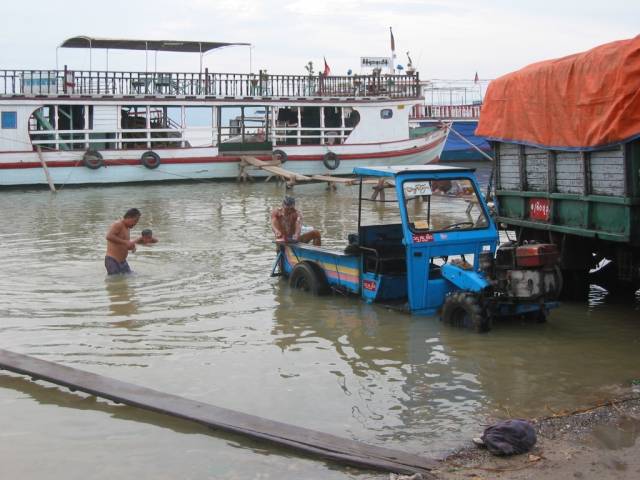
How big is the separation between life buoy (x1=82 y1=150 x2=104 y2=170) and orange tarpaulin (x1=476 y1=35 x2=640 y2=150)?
751 inches

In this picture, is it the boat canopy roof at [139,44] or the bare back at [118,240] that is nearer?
the bare back at [118,240]

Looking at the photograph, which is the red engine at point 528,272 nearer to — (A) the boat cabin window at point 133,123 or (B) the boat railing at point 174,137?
(B) the boat railing at point 174,137

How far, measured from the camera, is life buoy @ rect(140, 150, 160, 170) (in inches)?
1080

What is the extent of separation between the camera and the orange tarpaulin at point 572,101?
757cm

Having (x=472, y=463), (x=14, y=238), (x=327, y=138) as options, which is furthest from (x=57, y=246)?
(x=327, y=138)

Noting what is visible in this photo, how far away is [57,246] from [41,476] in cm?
982

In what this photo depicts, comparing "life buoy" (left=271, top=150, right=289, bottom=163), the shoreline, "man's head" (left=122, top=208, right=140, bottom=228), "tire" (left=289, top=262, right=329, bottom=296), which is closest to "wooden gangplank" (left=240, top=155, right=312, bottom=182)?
"life buoy" (left=271, top=150, right=289, bottom=163)

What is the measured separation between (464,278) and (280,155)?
21324 mm

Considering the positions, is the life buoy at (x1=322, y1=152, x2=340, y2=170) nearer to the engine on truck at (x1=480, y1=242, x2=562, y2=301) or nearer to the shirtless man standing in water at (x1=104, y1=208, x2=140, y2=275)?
the shirtless man standing in water at (x1=104, y1=208, x2=140, y2=275)

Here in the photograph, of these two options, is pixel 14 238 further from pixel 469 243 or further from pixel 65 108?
pixel 65 108

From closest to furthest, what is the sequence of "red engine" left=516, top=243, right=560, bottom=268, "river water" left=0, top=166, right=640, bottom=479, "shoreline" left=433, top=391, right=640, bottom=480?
"shoreline" left=433, top=391, right=640, bottom=480 → "river water" left=0, top=166, right=640, bottom=479 → "red engine" left=516, top=243, right=560, bottom=268

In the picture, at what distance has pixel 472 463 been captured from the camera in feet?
15.9

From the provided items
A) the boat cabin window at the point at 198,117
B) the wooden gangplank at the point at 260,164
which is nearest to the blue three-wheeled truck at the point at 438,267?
the wooden gangplank at the point at 260,164

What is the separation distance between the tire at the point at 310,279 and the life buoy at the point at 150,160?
1833 cm
